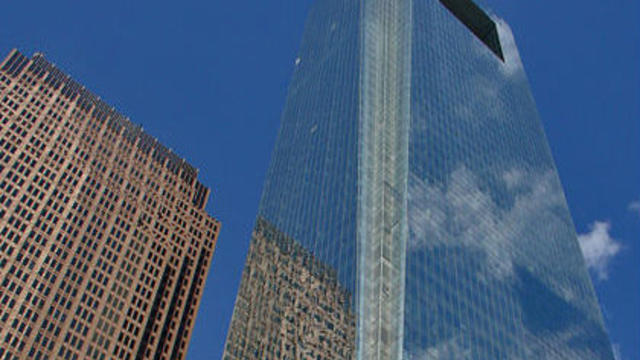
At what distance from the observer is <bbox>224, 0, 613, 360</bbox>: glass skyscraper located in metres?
95.1

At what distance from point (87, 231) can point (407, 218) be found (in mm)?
77456

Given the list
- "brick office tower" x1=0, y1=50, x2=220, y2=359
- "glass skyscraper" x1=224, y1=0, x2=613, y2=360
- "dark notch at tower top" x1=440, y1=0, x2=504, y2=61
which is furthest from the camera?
"dark notch at tower top" x1=440, y1=0, x2=504, y2=61

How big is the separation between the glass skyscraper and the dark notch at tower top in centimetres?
2650

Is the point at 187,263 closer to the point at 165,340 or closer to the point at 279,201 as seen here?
the point at 165,340

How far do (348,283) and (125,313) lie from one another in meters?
67.4

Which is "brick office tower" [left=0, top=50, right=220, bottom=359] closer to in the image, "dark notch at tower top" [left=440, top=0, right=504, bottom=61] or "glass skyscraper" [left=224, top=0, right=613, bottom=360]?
"glass skyscraper" [left=224, top=0, right=613, bottom=360]

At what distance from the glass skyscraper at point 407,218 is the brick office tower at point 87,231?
38.7 m

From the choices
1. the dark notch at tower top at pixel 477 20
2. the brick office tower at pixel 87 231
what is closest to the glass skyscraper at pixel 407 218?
the dark notch at tower top at pixel 477 20

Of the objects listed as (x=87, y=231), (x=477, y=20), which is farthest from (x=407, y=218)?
(x=477, y=20)

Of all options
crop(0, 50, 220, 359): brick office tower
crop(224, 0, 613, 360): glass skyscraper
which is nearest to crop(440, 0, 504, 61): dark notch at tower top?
crop(224, 0, 613, 360): glass skyscraper

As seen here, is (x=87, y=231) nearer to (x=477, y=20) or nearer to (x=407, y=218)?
(x=407, y=218)

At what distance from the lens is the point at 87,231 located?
14875 cm

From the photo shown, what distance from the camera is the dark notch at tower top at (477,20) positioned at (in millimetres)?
192312

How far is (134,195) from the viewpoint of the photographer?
164 m
